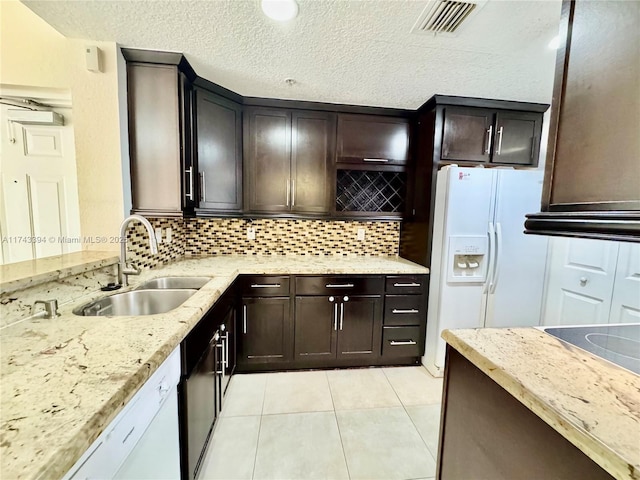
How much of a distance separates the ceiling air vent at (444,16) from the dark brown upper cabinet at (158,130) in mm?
1491

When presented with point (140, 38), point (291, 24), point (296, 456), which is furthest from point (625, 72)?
point (140, 38)

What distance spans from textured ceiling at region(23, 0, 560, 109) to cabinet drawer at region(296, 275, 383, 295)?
62.0 inches

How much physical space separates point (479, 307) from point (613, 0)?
214cm

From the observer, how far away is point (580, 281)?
84.7 inches

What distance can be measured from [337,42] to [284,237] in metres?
1.73

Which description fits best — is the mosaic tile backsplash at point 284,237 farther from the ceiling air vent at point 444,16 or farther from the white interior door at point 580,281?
the ceiling air vent at point 444,16

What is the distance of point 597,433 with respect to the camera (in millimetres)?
513

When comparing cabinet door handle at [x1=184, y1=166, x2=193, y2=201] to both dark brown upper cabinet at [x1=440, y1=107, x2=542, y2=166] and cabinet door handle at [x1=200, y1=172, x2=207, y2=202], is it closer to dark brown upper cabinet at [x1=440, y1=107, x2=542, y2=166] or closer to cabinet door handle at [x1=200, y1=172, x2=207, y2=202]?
cabinet door handle at [x1=200, y1=172, x2=207, y2=202]

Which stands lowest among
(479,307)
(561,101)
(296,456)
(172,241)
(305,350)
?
(296,456)

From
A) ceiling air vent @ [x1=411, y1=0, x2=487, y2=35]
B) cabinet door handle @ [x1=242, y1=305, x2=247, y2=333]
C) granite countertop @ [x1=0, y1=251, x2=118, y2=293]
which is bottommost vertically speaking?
cabinet door handle @ [x1=242, y1=305, x2=247, y2=333]

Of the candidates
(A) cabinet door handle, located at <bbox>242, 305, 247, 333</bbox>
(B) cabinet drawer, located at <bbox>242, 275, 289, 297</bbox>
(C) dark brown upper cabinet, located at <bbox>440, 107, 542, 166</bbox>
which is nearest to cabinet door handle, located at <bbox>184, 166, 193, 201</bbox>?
(B) cabinet drawer, located at <bbox>242, 275, 289, 297</bbox>

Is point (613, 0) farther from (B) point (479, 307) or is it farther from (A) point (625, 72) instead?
(B) point (479, 307)

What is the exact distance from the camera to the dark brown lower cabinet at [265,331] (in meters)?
2.21

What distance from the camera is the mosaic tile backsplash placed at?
104 inches
